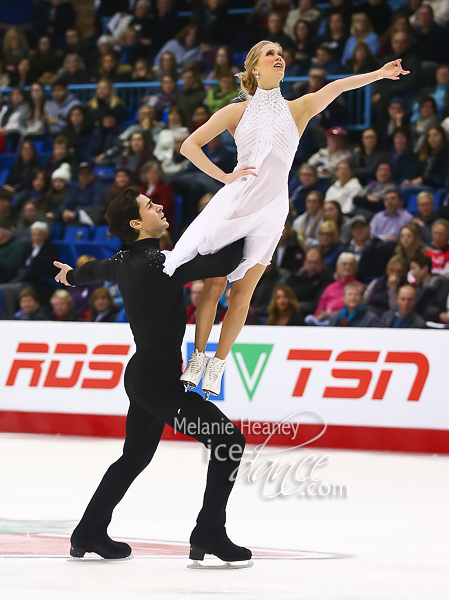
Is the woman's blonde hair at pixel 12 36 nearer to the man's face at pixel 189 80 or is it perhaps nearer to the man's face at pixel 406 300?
the man's face at pixel 189 80

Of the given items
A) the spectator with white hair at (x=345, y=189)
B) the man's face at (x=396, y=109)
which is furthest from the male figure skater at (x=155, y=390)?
the man's face at (x=396, y=109)

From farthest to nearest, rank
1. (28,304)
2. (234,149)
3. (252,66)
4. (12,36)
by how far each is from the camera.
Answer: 1. (12,36)
2. (234,149)
3. (28,304)
4. (252,66)

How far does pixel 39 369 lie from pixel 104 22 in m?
6.60

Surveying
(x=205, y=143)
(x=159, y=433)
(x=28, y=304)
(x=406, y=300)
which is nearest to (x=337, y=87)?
(x=205, y=143)

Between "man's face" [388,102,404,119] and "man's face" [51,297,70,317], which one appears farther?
"man's face" [388,102,404,119]

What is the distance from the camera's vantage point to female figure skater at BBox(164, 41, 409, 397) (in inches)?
161

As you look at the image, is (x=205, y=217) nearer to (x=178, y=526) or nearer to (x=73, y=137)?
(x=178, y=526)

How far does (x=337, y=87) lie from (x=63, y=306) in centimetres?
529

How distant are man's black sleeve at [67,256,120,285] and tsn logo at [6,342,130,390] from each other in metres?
3.69

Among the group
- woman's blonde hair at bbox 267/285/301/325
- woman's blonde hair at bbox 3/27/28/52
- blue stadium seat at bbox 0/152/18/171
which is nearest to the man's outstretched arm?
woman's blonde hair at bbox 267/285/301/325

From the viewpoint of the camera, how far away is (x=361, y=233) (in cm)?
873

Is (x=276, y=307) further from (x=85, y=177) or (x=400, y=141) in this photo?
(x=85, y=177)

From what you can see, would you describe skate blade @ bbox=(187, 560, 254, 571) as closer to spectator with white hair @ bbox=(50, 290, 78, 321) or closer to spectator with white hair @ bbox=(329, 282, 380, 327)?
spectator with white hair @ bbox=(329, 282, 380, 327)

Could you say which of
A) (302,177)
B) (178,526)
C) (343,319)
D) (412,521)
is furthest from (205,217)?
(302,177)
